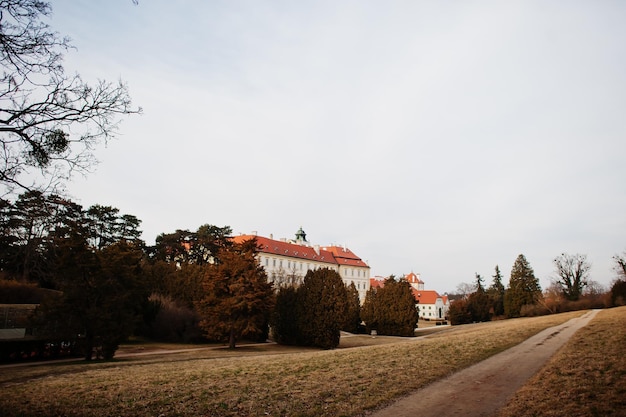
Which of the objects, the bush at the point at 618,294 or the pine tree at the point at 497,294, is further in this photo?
the pine tree at the point at 497,294

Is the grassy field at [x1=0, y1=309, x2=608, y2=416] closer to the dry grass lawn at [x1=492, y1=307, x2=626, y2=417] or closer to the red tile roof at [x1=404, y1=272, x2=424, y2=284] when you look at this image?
the dry grass lawn at [x1=492, y1=307, x2=626, y2=417]

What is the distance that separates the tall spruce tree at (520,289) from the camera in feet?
209

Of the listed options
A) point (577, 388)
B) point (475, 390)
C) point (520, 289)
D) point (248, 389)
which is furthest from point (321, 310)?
point (520, 289)

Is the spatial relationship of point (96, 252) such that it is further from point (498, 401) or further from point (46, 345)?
point (498, 401)

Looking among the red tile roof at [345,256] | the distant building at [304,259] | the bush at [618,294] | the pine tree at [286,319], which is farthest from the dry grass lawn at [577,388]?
the red tile roof at [345,256]

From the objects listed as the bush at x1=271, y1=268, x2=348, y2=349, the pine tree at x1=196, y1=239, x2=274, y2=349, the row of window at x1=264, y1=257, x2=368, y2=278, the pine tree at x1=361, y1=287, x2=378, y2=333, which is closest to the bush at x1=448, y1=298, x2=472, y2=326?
the pine tree at x1=361, y1=287, x2=378, y2=333

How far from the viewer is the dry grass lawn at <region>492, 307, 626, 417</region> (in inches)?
299

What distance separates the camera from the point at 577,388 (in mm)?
8945

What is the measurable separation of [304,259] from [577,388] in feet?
286

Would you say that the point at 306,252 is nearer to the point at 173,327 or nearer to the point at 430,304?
the point at 430,304

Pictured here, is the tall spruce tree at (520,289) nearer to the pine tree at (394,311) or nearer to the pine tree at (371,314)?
the pine tree at (394,311)

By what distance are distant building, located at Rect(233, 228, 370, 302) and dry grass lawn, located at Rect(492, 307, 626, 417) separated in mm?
60489

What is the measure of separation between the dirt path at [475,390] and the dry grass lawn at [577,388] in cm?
40

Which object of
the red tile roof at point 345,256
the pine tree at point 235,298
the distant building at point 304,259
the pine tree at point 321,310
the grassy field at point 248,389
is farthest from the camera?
the red tile roof at point 345,256
